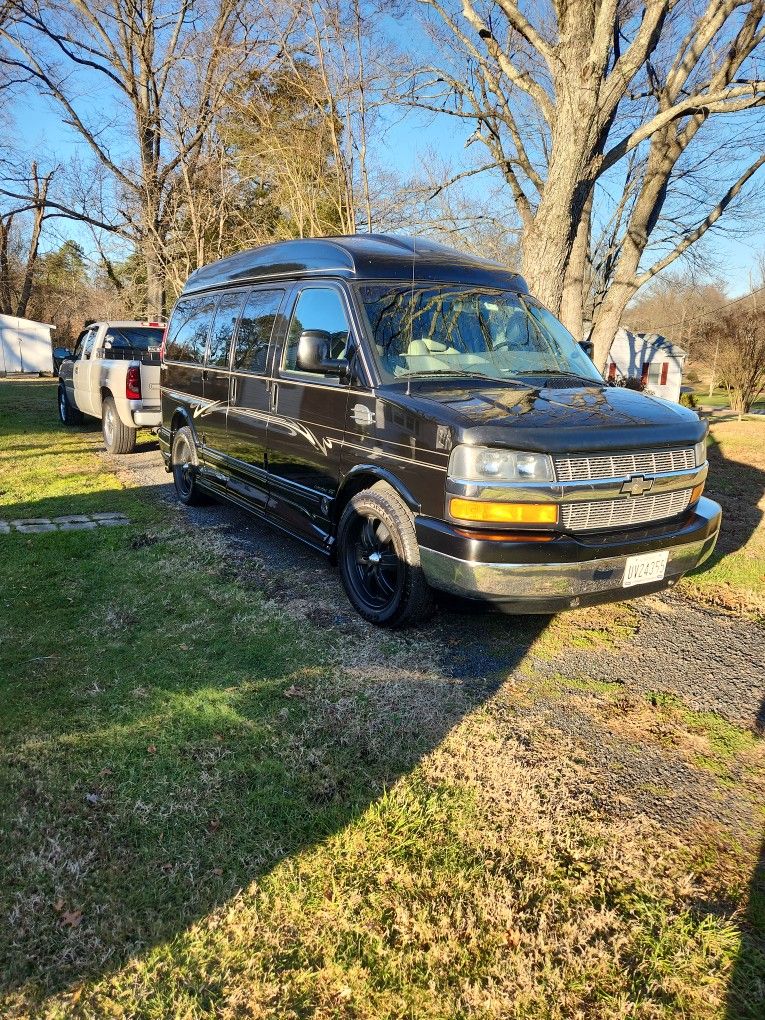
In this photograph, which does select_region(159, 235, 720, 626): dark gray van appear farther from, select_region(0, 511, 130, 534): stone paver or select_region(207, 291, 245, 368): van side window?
select_region(0, 511, 130, 534): stone paver

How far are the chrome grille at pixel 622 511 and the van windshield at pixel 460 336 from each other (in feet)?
3.89

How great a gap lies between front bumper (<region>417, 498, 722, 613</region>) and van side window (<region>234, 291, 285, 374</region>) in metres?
2.43

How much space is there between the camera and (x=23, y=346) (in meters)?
32.8

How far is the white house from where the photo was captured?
143 feet

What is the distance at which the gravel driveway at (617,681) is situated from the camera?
2.83 meters

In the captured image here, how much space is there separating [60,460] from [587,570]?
8034mm

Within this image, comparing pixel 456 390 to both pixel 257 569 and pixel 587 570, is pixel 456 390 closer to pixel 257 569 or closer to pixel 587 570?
pixel 587 570

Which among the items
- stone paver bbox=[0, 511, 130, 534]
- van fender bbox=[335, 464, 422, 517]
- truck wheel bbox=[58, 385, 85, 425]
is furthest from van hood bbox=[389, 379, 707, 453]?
truck wheel bbox=[58, 385, 85, 425]

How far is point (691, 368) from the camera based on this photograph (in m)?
59.0

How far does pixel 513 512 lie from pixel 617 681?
3.74 ft

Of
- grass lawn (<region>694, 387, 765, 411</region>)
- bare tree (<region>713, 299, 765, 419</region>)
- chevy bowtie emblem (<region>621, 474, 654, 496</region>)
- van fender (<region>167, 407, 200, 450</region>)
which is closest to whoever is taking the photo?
chevy bowtie emblem (<region>621, 474, 654, 496</region>)

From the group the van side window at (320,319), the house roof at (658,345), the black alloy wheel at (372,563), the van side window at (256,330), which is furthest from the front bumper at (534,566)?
the house roof at (658,345)

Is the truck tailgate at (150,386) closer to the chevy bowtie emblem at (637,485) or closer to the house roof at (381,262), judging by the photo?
the house roof at (381,262)

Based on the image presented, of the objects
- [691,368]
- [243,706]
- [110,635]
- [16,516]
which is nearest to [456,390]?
[243,706]
